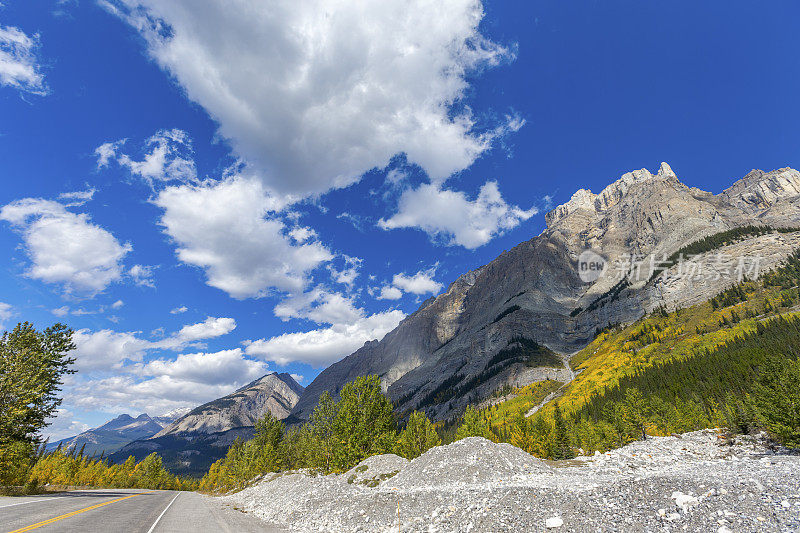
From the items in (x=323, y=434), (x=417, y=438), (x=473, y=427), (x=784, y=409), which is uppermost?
(x=784, y=409)

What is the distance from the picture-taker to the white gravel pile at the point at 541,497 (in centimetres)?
1088

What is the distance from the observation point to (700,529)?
9.95 metres

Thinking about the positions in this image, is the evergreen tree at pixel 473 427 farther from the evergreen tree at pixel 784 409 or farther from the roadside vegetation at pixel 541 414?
the evergreen tree at pixel 784 409

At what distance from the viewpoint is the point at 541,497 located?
15305 mm

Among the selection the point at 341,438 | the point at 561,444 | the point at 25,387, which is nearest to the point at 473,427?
the point at 561,444

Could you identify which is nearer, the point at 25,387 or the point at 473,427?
the point at 25,387

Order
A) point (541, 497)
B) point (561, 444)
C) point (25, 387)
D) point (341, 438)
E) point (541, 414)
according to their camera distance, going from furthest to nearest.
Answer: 1. point (541, 414)
2. point (561, 444)
3. point (341, 438)
4. point (25, 387)
5. point (541, 497)

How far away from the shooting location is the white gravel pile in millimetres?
10883

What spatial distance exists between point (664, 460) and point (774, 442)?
1252 cm

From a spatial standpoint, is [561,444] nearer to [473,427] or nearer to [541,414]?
[541,414]

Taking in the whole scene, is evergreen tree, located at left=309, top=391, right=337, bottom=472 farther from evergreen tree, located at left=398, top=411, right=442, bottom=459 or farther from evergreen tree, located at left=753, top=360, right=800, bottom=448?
evergreen tree, located at left=753, top=360, right=800, bottom=448

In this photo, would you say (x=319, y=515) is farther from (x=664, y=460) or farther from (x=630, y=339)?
(x=630, y=339)

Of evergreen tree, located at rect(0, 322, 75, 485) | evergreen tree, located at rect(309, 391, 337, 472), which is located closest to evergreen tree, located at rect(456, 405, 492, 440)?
evergreen tree, located at rect(309, 391, 337, 472)

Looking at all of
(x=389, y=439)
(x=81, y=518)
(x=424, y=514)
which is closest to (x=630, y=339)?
(x=389, y=439)
